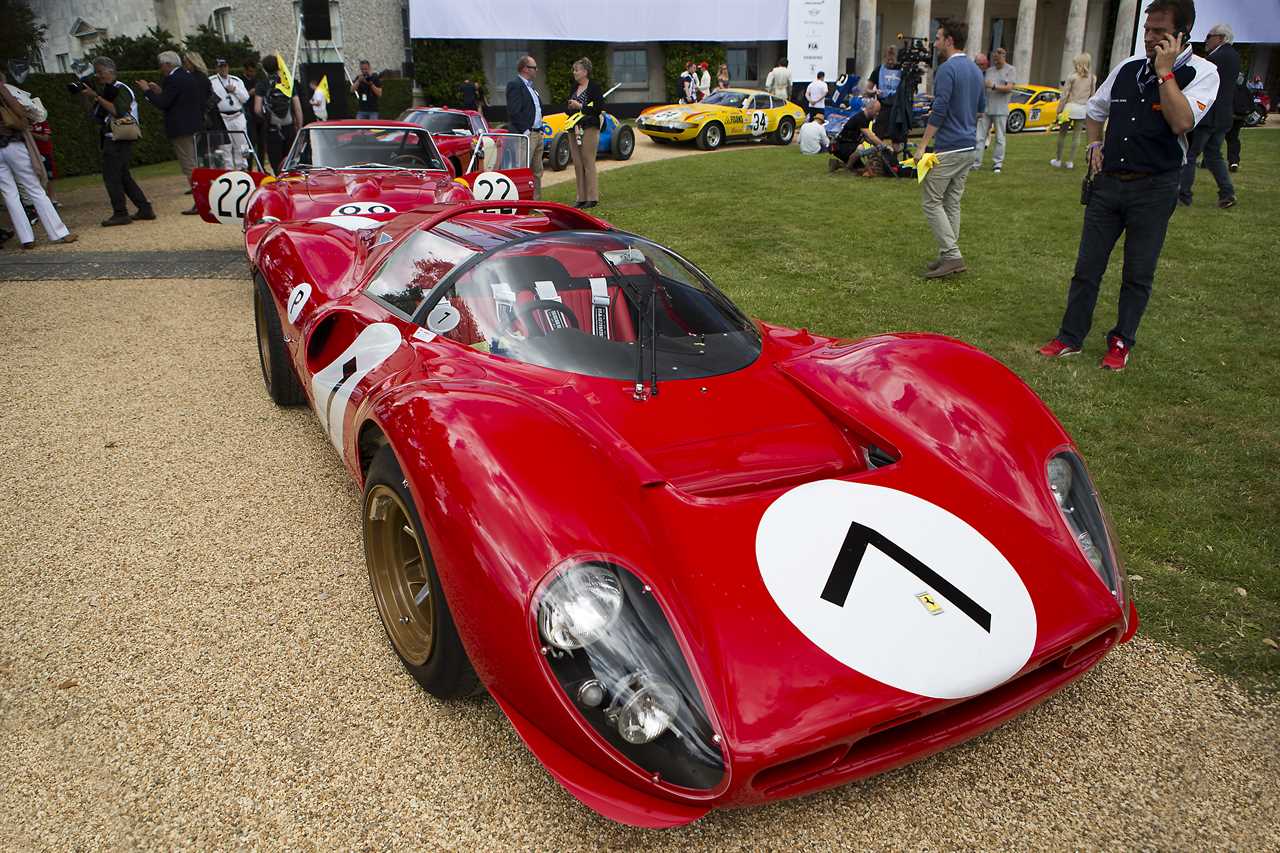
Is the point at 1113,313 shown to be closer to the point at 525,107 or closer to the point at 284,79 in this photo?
the point at 525,107

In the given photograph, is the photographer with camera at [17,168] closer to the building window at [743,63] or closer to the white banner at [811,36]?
the white banner at [811,36]

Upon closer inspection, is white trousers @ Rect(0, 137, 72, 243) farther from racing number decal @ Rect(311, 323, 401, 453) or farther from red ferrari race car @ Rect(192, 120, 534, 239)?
racing number decal @ Rect(311, 323, 401, 453)

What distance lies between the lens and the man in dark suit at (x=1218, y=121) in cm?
748

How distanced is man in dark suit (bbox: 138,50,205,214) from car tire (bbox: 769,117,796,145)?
449 inches

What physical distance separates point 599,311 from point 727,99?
51.6 ft

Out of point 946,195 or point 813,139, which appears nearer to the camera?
point 946,195

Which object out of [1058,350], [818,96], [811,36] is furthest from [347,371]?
[811,36]

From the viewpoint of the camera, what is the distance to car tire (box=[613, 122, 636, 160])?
14.8 m

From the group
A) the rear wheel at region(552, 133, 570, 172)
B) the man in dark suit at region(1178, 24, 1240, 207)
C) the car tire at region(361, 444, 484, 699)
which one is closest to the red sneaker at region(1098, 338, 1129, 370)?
the man in dark suit at region(1178, 24, 1240, 207)

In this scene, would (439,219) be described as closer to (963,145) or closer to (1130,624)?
(1130,624)

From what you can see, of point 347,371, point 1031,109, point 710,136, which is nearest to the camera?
point 347,371

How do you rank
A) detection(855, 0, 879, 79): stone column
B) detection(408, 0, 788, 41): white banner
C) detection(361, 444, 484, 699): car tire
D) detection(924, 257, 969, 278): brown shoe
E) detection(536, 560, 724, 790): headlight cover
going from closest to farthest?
detection(536, 560, 724, 790): headlight cover
detection(361, 444, 484, 699): car tire
detection(924, 257, 969, 278): brown shoe
detection(408, 0, 788, 41): white banner
detection(855, 0, 879, 79): stone column

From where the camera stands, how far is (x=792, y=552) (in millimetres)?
1947

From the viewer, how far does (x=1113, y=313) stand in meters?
5.79
